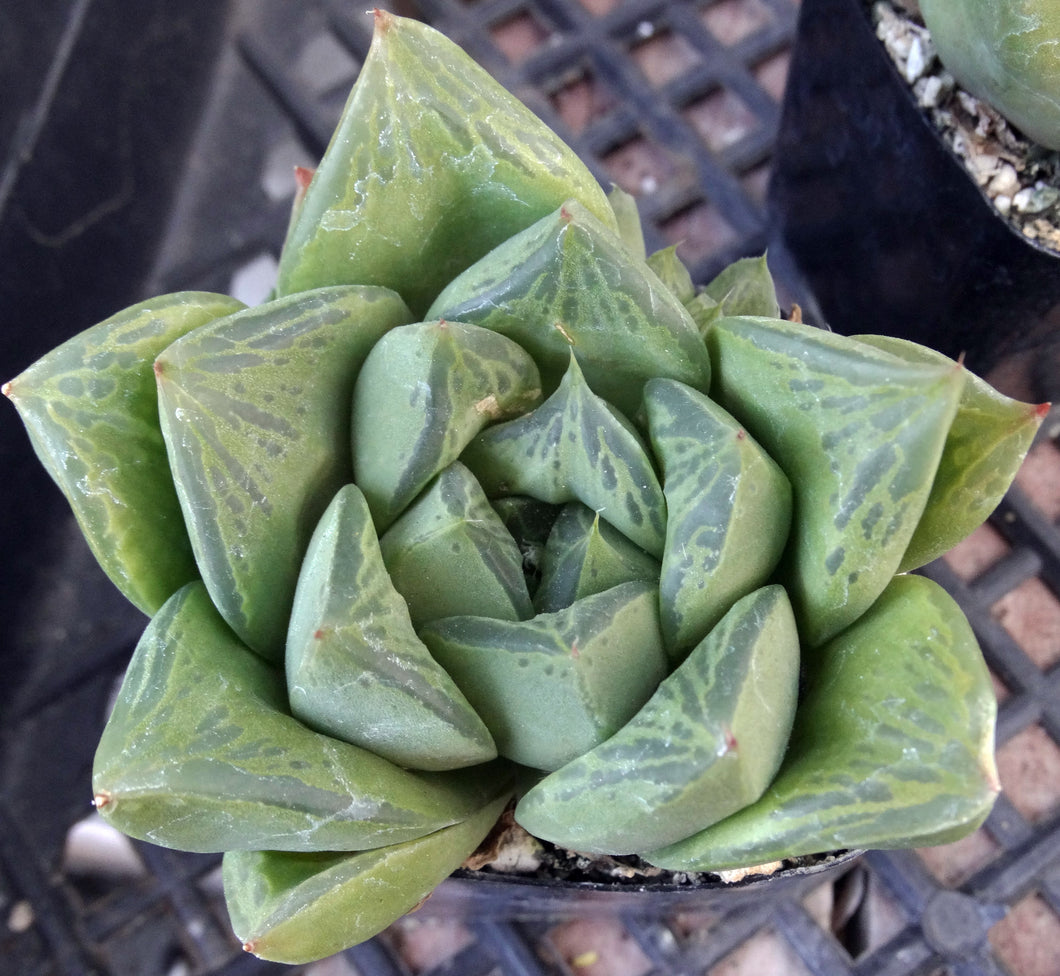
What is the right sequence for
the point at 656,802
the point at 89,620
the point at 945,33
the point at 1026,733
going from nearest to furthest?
1. the point at 656,802
2. the point at 945,33
3. the point at 1026,733
4. the point at 89,620

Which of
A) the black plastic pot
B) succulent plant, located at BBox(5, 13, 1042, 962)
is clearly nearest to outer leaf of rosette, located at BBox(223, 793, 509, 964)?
succulent plant, located at BBox(5, 13, 1042, 962)

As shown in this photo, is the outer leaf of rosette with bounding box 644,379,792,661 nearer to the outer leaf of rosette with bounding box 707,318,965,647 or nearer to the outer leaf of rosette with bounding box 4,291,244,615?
the outer leaf of rosette with bounding box 707,318,965,647

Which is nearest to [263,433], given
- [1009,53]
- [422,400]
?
[422,400]

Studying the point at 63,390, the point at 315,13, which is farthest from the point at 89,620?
the point at 315,13

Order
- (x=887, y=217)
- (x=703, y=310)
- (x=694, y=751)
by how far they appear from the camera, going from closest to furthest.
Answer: (x=694, y=751) → (x=703, y=310) → (x=887, y=217)

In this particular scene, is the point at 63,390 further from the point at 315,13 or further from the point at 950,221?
the point at 315,13

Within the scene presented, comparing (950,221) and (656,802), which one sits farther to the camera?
(950,221)

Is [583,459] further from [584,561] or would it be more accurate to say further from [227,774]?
[227,774]
